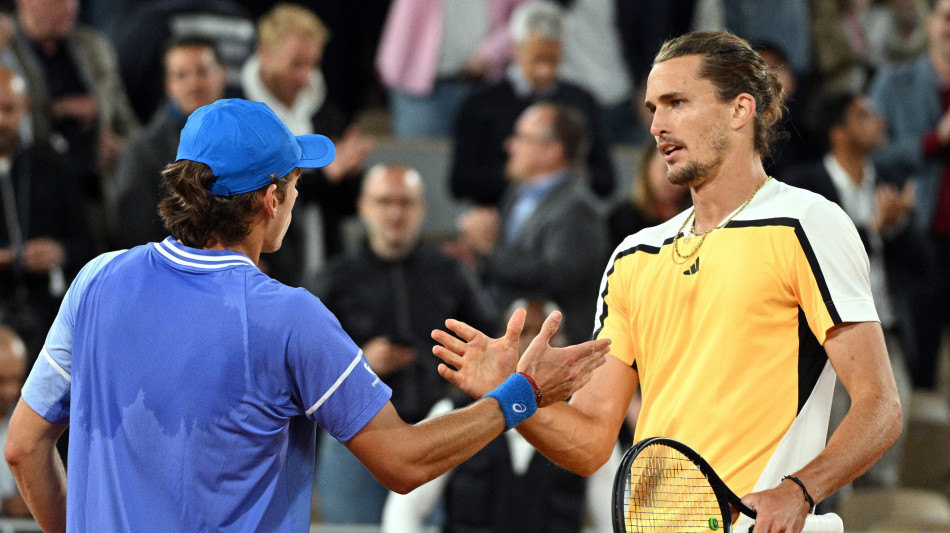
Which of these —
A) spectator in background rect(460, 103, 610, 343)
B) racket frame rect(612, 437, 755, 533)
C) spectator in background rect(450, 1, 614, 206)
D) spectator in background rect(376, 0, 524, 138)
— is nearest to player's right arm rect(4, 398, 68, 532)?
racket frame rect(612, 437, 755, 533)

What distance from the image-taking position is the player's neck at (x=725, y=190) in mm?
3139

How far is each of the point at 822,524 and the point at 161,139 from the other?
4.40 meters

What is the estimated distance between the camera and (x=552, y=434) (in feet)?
10.4

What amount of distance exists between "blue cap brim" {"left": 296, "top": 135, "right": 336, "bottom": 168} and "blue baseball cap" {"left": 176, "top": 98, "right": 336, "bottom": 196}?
0.06 metres

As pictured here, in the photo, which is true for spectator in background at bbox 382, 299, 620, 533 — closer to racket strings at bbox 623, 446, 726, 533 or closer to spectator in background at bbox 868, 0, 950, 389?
racket strings at bbox 623, 446, 726, 533

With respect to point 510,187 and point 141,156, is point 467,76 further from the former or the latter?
point 141,156

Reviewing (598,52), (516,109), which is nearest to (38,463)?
(516,109)

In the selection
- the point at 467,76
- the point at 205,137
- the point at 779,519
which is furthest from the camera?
the point at 467,76

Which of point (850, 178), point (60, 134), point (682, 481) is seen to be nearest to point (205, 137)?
point (682, 481)

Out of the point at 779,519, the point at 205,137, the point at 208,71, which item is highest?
the point at 208,71

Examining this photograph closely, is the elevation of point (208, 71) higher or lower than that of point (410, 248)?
higher

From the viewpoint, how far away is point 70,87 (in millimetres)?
6715

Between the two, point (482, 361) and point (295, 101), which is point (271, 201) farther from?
point (295, 101)

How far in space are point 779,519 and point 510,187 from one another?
15.7 ft
